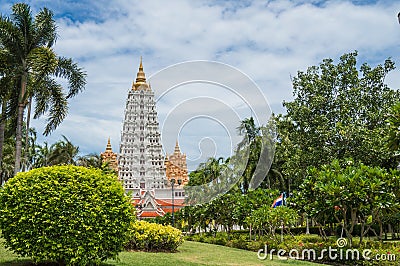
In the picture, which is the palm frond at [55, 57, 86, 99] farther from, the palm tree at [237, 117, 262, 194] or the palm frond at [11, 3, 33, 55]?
the palm tree at [237, 117, 262, 194]

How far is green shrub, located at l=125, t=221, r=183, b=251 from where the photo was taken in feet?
50.6

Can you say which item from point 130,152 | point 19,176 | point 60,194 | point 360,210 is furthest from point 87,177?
point 130,152

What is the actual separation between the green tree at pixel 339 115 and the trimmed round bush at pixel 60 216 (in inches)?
817

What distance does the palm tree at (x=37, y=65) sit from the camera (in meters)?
20.2

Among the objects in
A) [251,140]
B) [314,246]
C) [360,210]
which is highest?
[251,140]

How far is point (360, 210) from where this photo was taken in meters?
14.7

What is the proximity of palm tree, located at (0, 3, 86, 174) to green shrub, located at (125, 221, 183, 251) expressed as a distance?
7.38 metres

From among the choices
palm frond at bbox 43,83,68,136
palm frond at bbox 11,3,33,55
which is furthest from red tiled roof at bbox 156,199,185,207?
palm frond at bbox 11,3,33,55

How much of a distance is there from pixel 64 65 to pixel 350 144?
1722cm

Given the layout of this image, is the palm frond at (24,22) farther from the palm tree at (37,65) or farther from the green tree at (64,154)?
the green tree at (64,154)

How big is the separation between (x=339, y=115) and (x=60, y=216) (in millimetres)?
23073

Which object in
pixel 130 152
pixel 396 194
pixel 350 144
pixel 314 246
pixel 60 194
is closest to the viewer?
pixel 60 194

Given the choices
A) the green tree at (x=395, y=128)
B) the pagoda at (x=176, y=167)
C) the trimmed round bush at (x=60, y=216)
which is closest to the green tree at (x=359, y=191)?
the green tree at (x=395, y=128)

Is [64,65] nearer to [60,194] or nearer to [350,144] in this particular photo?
[60,194]
